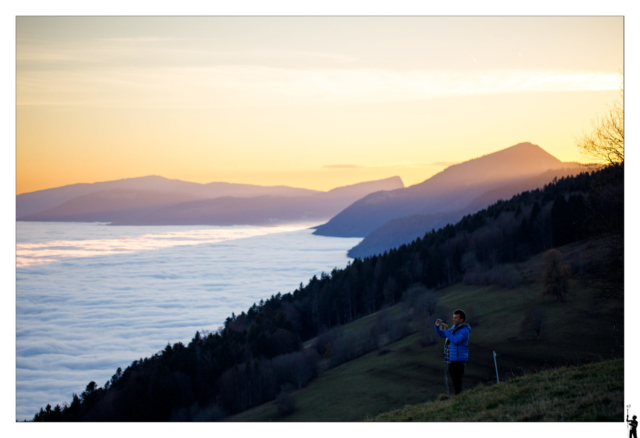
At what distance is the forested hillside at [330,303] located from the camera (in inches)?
986

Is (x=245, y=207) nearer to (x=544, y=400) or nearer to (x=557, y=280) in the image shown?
(x=557, y=280)

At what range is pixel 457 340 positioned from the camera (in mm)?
8656

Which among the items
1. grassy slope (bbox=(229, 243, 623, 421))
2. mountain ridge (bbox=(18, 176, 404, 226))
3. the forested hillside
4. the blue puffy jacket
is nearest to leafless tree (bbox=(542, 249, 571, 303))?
the forested hillside

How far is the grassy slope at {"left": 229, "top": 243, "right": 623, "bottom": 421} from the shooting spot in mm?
28594

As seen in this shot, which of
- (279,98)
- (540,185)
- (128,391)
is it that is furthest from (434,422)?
(540,185)

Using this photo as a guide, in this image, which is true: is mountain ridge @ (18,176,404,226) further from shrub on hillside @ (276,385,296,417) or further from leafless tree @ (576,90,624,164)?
leafless tree @ (576,90,624,164)

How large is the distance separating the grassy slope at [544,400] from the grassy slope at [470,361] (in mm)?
17964

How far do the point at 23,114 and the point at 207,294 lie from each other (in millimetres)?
117536

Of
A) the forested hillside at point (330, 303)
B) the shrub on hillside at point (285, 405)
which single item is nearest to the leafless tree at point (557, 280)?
the forested hillside at point (330, 303)

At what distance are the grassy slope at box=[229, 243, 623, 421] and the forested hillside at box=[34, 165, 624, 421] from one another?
3553mm

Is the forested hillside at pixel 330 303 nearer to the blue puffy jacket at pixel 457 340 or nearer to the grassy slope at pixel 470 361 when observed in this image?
the grassy slope at pixel 470 361

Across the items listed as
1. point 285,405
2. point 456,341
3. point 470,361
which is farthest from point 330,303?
point 456,341
